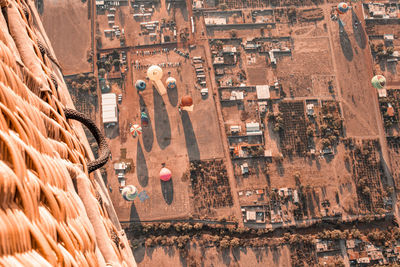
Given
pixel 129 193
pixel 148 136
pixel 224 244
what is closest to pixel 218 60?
pixel 148 136

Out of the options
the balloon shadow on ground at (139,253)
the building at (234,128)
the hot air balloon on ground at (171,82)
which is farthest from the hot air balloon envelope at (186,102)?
the balloon shadow on ground at (139,253)

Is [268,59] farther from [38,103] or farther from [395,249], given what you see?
[38,103]

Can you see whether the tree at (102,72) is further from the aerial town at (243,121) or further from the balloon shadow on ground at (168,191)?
the balloon shadow on ground at (168,191)

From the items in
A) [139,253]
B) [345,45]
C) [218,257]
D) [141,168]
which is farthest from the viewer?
[345,45]

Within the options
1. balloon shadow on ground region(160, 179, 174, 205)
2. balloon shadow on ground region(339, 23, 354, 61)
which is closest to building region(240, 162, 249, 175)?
balloon shadow on ground region(160, 179, 174, 205)

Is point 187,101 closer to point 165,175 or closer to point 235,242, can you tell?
point 165,175

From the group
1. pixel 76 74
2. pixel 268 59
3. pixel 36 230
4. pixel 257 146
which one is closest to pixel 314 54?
pixel 268 59
